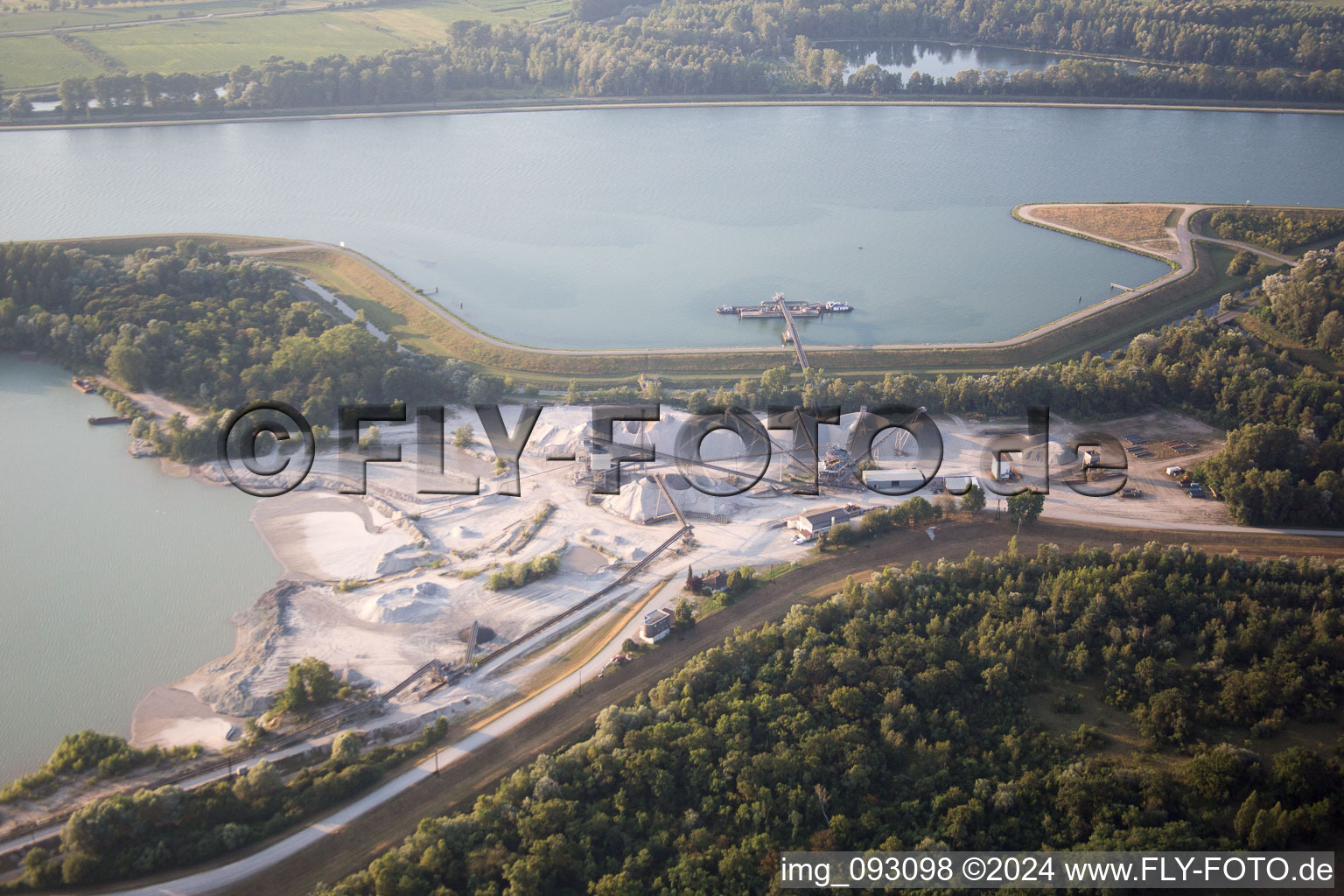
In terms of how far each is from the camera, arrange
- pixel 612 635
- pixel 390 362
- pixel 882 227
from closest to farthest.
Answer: pixel 612 635 < pixel 390 362 < pixel 882 227

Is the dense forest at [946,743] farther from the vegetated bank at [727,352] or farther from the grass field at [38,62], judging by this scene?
the grass field at [38,62]

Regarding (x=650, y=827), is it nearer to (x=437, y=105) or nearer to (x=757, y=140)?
(x=757, y=140)

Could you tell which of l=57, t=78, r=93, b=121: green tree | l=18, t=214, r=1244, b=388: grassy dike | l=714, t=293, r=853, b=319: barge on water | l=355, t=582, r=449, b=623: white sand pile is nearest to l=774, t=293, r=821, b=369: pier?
l=714, t=293, r=853, b=319: barge on water

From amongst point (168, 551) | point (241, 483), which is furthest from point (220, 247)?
point (168, 551)

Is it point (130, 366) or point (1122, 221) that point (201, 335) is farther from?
point (1122, 221)

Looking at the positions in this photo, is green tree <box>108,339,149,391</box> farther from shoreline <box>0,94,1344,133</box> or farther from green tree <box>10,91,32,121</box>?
green tree <box>10,91,32,121</box>

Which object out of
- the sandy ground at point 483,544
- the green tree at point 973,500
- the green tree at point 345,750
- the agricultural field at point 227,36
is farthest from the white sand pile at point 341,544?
the agricultural field at point 227,36

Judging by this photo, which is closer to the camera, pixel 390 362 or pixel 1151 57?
pixel 390 362
